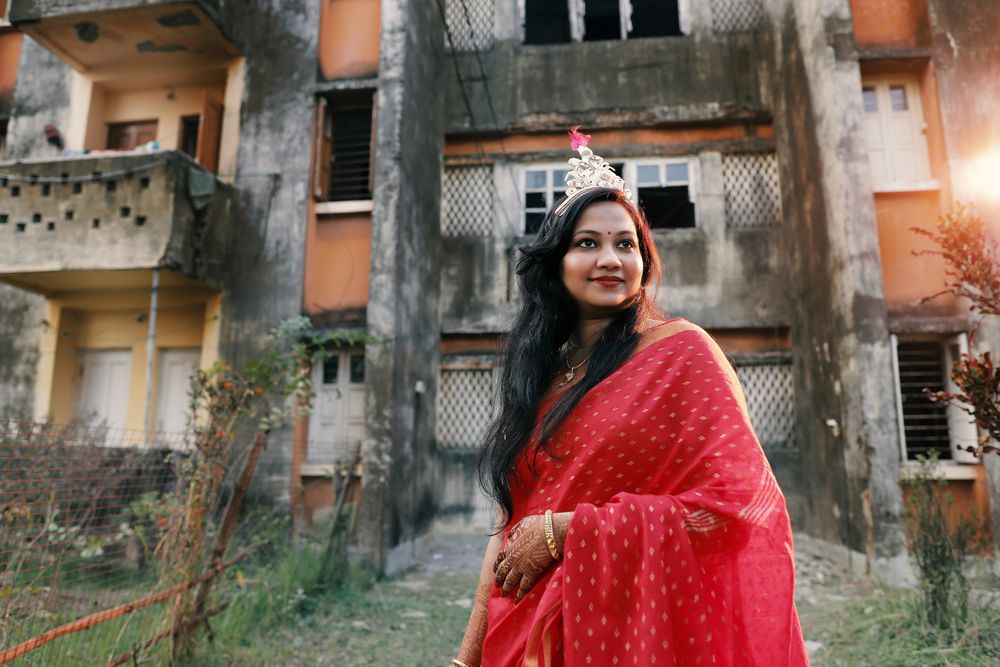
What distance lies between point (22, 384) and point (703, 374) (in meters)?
10.5

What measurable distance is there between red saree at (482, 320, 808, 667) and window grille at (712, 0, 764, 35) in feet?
32.5

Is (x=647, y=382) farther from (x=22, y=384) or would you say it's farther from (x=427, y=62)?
(x=22, y=384)

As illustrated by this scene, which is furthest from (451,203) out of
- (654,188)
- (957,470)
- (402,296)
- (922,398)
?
(957,470)

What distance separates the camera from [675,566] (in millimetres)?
1411

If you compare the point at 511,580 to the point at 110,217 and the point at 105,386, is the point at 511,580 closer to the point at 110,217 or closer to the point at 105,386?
the point at 110,217

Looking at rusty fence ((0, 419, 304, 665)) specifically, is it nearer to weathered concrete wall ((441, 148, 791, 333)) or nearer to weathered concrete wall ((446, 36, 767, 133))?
weathered concrete wall ((441, 148, 791, 333))

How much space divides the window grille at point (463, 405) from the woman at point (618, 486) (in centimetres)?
748

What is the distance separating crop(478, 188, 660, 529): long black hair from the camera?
171 cm

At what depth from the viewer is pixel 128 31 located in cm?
867

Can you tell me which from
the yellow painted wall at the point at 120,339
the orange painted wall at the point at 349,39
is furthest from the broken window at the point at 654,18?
the yellow painted wall at the point at 120,339

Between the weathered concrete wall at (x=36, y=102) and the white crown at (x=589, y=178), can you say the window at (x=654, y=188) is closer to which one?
the weathered concrete wall at (x=36, y=102)

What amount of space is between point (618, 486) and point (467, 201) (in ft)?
28.7

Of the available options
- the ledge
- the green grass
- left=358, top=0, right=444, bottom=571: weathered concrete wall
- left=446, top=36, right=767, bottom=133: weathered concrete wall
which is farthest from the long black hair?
left=446, top=36, right=767, bottom=133: weathered concrete wall

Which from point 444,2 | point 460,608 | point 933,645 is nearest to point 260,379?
point 460,608
